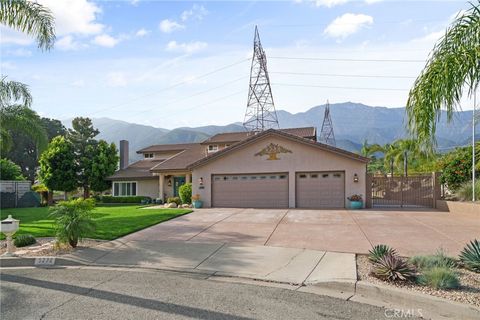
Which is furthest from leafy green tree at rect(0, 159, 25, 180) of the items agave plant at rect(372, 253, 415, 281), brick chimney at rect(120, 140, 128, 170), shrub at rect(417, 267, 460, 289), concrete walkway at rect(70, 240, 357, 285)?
shrub at rect(417, 267, 460, 289)

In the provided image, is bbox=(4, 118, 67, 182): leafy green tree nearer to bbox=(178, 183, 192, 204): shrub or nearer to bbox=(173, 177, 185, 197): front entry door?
bbox=(173, 177, 185, 197): front entry door

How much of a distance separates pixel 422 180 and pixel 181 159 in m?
18.5

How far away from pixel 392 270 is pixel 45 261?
7783 millimetres

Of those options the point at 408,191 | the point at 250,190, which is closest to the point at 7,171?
the point at 250,190

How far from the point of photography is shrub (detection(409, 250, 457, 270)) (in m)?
6.95

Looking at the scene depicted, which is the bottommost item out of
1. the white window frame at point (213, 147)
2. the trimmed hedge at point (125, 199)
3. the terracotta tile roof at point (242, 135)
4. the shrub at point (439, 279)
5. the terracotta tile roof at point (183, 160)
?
the trimmed hedge at point (125, 199)

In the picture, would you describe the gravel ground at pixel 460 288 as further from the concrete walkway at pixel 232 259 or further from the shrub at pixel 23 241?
the shrub at pixel 23 241

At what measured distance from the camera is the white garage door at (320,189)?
21.1 metres

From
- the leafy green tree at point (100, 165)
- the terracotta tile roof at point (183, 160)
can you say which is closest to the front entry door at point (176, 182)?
the terracotta tile roof at point (183, 160)

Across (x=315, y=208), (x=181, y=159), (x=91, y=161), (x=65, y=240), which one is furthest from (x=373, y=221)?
(x=91, y=161)

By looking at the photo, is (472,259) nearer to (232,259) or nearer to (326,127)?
(232,259)

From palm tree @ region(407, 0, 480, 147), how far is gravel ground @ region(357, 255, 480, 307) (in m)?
2.55

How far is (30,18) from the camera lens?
12.1 meters

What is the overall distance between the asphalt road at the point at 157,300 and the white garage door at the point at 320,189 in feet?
48.5
